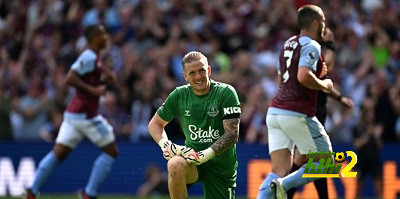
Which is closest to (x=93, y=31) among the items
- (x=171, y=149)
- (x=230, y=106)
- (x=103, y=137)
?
(x=103, y=137)

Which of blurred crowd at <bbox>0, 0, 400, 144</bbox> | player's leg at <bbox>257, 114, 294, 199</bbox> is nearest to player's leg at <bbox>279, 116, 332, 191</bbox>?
player's leg at <bbox>257, 114, 294, 199</bbox>

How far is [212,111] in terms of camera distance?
1036 centimetres

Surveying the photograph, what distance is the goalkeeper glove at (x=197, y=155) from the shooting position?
9938mm

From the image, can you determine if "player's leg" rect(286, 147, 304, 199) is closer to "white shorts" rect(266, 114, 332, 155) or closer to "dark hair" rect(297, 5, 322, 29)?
"white shorts" rect(266, 114, 332, 155)

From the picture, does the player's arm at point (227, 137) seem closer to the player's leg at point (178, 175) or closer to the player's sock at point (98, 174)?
the player's leg at point (178, 175)

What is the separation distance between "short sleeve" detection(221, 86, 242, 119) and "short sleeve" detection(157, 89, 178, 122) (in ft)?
1.85

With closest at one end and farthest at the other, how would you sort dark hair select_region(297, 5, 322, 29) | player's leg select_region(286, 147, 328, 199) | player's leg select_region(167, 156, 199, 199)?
player's leg select_region(167, 156, 199, 199)
dark hair select_region(297, 5, 322, 29)
player's leg select_region(286, 147, 328, 199)

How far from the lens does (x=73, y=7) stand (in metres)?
23.4

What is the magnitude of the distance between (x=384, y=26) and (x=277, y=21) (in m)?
2.48

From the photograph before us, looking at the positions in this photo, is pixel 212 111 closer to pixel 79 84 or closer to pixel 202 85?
pixel 202 85

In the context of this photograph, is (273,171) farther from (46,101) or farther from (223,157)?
(46,101)

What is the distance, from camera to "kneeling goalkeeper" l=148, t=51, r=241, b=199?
10062 mm

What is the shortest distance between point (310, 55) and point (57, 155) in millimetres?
5184

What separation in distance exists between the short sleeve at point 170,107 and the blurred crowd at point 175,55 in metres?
8.79
